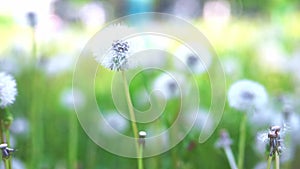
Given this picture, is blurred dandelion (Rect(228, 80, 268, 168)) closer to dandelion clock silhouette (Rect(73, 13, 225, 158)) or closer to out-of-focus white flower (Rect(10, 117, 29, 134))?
dandelion clock silhouette (Rect(73, 13, 225, 158))

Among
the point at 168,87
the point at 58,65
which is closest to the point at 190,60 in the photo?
the point at 168,87

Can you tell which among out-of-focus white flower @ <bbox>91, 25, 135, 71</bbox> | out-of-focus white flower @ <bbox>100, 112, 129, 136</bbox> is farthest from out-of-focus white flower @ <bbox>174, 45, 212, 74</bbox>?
out-of-focus white flower @ <bbox>91, 25, 135, 71</bbox>

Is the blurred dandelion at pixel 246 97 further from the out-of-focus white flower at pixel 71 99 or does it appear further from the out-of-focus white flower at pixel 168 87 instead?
the out-of-focus white flower at pixel 71 99

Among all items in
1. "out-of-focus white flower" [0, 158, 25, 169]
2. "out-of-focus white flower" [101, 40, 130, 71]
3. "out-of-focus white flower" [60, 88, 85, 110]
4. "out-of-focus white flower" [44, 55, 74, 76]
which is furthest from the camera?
"out-of-focus white flower" [44, 55, 74, 76]

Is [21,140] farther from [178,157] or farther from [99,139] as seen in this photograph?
[178,157]

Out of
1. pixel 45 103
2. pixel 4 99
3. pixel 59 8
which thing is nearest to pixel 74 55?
pixel 45 103

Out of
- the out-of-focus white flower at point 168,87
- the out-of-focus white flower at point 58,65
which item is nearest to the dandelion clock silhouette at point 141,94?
the out-of-focus white flower at point 168,87
